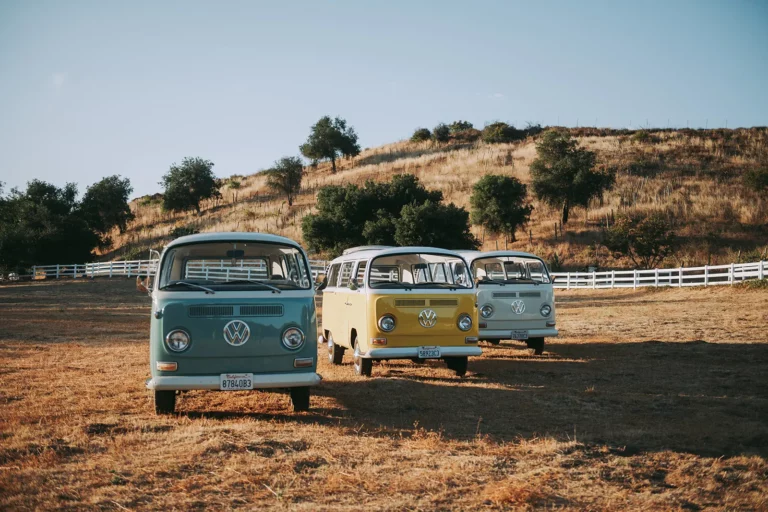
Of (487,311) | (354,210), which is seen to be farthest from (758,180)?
(487,311)

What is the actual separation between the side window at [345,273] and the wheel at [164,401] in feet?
17.2

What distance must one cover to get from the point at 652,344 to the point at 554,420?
8910 millimetres

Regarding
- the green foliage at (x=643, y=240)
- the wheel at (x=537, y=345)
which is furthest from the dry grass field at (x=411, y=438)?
the green foliage at (x=643, y=240)

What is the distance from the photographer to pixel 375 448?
23.4ft

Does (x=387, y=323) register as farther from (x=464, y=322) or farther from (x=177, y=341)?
(x=177, y=341)

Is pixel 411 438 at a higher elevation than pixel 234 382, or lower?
lower

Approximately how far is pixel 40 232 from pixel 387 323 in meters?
61.1

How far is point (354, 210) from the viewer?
169ft

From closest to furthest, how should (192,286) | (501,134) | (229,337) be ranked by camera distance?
(229,337), (192,286), (501,134)

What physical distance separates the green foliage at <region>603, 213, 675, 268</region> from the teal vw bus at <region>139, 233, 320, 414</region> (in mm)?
40399

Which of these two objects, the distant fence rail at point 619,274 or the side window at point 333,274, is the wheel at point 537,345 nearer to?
the side window at point 333,274

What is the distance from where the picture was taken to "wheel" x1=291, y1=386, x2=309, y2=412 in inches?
353

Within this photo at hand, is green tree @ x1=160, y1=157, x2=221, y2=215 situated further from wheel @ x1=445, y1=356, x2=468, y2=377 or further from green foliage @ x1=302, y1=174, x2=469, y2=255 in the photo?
wheel @ x1=445, y1=356, x2=468, y2=377

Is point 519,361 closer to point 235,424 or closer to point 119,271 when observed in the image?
point 235,424
